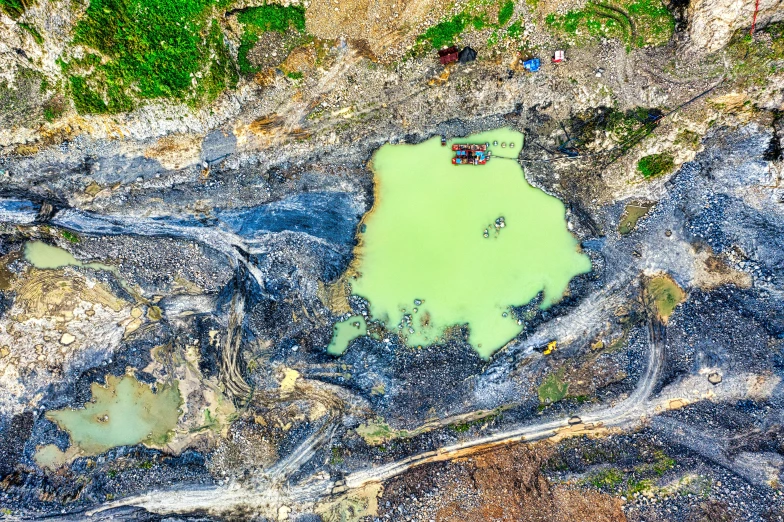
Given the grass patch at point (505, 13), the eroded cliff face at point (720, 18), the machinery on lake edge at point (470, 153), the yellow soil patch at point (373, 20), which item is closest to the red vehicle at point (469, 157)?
the machinery on lake edge at point (470, 153)

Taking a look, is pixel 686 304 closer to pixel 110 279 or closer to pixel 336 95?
pixel 336 95

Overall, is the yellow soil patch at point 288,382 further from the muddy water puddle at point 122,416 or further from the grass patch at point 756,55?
the grass patch at point 756,55

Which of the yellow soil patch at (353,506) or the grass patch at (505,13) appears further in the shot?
the yellow soil patch at (353,506)

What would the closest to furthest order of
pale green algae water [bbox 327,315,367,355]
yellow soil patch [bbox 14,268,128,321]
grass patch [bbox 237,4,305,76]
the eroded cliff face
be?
the eroded cliff face, grass patch [bbox 237,4,305,76], yellow soil patch [bbox 14,268,128,321], pale green algae water [bbox 327,315,367,355]

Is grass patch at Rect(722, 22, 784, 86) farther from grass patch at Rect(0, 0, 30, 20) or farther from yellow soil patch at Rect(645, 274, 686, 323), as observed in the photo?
grass patch at Rect(0, 0, 30, 20)

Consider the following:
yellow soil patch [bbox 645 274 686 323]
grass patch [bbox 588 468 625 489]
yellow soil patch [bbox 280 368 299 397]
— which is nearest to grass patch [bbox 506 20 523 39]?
yellow soil patch [bbox 645 274 686 323]

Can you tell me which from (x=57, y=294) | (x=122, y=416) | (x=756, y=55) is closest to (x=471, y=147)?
(x=756, y=55)
